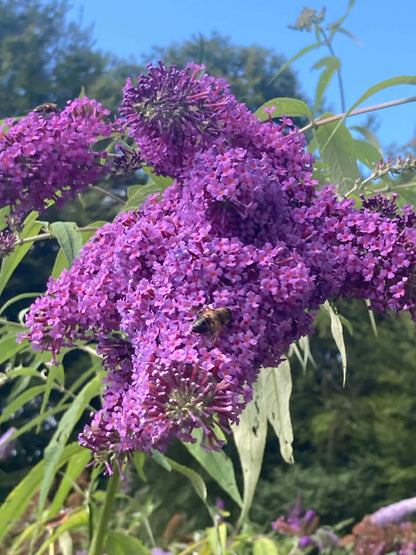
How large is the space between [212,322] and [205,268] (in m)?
0.06

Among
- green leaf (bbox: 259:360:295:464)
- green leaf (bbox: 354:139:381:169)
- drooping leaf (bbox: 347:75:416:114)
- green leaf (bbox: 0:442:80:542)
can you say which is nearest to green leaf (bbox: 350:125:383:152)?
green leaf (bbox: 354:139:381:169)

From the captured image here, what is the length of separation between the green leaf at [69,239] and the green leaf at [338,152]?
16.2 inches

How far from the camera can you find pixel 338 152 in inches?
44.1

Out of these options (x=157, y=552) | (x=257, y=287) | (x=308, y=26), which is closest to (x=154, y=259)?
(x=257, y=287)

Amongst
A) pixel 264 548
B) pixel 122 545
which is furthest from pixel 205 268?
pixel 264 548

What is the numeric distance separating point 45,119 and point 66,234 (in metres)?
0.16

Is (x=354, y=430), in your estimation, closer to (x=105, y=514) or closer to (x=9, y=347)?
(x=9, y=347)

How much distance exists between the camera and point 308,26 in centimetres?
145

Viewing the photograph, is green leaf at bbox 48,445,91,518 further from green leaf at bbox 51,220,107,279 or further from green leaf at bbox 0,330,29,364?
green leaf at bbox 51,220,107,279

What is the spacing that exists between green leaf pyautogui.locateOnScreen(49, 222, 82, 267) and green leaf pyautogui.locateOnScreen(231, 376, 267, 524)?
353 mm

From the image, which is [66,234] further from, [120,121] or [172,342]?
[172,342]

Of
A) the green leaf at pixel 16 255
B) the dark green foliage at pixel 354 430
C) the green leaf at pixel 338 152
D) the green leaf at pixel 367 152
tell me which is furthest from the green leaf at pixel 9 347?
the dark green foliage at pixel 354 430

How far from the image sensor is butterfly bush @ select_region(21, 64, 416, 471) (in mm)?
616

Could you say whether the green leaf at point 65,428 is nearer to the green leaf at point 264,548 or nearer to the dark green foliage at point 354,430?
the green leaf at point 264,548
